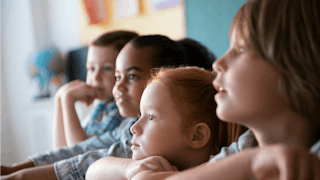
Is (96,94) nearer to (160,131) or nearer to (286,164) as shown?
(160,131)

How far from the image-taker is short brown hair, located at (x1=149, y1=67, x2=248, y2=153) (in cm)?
65

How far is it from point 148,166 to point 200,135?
16cm

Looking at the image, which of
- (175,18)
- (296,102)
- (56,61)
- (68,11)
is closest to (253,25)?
(296,102)

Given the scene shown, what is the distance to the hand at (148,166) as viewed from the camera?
55cm

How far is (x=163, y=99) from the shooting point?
652 millimetres

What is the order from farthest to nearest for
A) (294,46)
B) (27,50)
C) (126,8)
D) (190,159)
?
(27,50) → (126,8) → (190,159) → (294,46)

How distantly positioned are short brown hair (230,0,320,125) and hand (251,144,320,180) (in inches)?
4.9

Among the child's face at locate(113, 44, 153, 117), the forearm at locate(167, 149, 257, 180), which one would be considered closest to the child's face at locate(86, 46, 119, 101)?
the child's face at locate(113, 44, 153, 117)

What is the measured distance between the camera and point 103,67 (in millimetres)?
1203

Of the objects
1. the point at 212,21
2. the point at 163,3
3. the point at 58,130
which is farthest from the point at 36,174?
the point at 163,3

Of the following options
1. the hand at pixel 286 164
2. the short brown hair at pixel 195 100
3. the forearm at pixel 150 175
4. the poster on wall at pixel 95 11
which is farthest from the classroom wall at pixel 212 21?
the poster on wall at pixel 95 11

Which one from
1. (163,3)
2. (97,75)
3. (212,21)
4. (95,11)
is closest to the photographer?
(97,75)

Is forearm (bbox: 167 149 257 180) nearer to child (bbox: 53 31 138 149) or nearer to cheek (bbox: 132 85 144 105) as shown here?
cheek (bbox: 132 85 144 105)

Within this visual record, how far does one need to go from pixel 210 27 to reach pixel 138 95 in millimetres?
574
